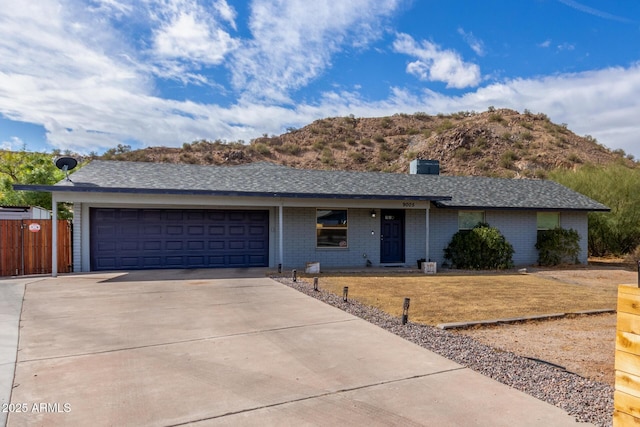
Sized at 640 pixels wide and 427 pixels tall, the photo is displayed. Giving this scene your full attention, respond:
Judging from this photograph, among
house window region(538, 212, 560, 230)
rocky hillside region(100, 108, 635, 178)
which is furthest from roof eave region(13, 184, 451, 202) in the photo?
rocky hillside region(100, 108, 635, 178)

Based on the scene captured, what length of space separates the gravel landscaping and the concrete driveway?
0.20m

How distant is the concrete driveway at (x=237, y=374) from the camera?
3684mm

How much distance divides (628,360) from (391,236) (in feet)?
44.6

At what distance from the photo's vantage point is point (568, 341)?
6.27 metres

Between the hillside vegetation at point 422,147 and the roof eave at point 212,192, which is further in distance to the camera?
the hillside vegetation at point 422,147

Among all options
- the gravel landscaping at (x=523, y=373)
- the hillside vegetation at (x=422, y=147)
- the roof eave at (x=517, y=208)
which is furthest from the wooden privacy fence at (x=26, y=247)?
the hillside vegetation at (x=422, y=147)

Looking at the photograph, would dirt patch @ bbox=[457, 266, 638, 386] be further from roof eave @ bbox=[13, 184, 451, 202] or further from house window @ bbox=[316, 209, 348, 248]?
house window @ bbox=[316, 209, 348, 248]

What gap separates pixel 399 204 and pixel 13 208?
46.3ft

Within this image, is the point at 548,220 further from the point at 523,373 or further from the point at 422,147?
the point at 422,147

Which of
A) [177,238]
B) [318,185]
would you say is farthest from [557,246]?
[177,238]

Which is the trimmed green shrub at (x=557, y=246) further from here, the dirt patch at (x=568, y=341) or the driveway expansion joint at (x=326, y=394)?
the driveway expansion joint at (x=326, y=394)

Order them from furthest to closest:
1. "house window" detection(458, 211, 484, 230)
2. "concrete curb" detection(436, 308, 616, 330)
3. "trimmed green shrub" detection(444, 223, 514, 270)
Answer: "house window" detection(458, 211, 484, 230), "trimmed green shrub" detection(444, 223, 514, 270), "concrete curb" detection(436, 308, 616, 330)

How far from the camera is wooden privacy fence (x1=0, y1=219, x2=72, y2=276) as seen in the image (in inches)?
495

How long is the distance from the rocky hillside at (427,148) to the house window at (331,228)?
3055cm
